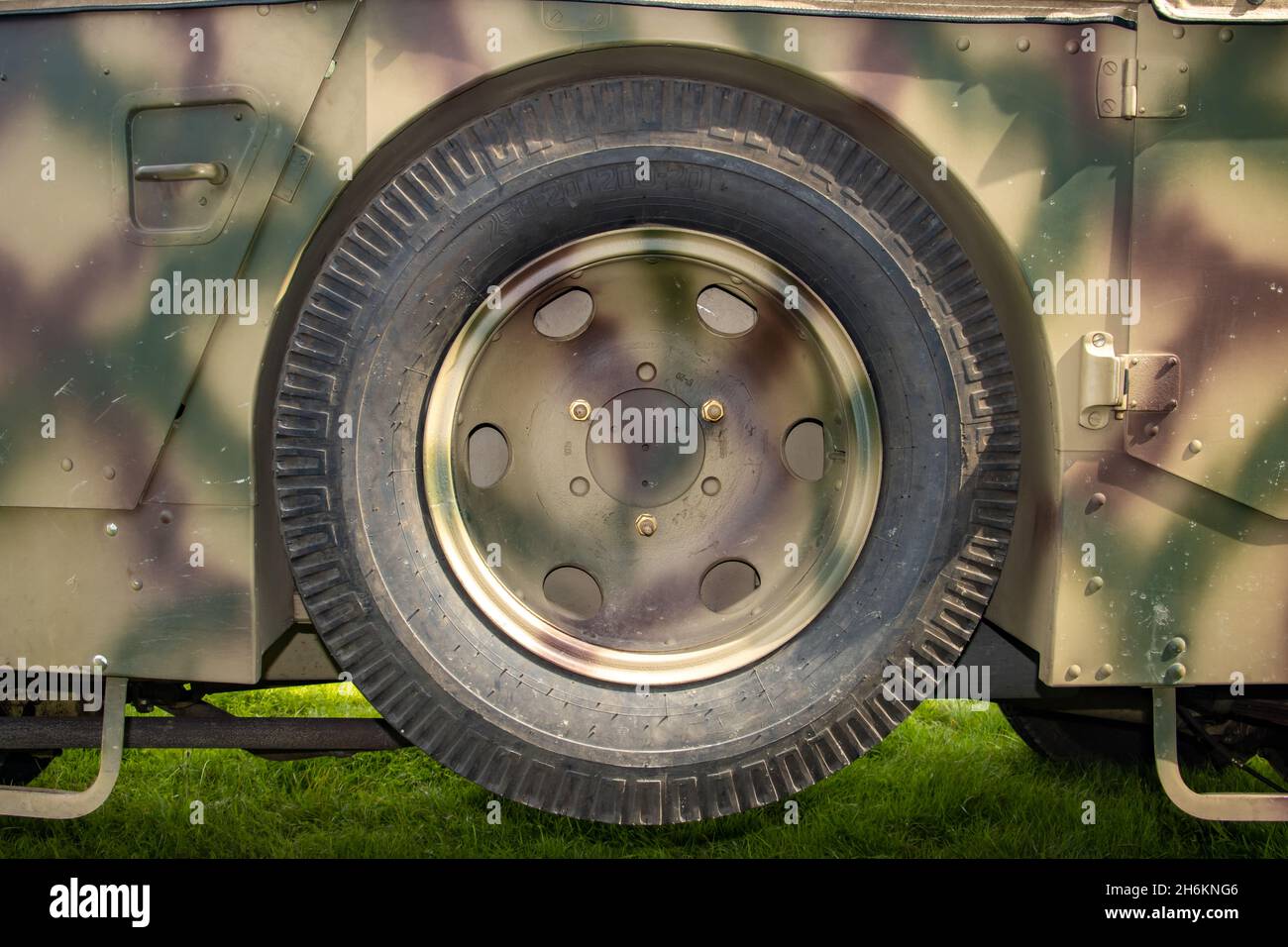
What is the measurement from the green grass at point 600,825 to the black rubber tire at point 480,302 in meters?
0.67

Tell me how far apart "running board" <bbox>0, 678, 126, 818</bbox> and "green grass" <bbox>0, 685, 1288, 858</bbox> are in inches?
19.1

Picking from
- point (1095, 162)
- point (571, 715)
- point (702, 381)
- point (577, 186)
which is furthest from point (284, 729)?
point (1095, 162)

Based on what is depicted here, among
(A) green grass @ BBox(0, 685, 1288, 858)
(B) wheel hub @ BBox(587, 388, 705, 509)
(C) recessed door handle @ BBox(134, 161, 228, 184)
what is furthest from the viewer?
(A) green grass @ BBox(0, 685, 1288, 858)

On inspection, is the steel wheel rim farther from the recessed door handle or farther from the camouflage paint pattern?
the recessed door handle

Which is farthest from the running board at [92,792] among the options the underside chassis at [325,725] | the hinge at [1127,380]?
the hinge at [1127,380]

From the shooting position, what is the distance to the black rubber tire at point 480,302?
1.95 meters

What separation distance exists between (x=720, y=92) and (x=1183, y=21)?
82cm

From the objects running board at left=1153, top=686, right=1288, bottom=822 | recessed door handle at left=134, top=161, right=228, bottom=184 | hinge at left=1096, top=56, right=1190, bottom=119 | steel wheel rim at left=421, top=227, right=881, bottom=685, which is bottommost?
running board at left=1153, top=686, right=1288, bottom=822

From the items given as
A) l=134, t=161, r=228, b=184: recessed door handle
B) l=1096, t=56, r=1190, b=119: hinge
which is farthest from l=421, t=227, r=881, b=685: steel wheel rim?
l=1096, t=56, r=1190, b=119: hinge

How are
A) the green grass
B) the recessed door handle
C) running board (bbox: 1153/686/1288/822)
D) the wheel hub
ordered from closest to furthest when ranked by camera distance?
the recessed door handle, running board (bbox: 1153/686/1288/822), the wheel hub, the green grass

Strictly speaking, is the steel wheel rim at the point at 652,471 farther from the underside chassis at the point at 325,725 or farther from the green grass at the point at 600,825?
the green grass at the point at 600,825

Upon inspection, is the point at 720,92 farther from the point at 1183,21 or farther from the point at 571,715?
the point at 571,715

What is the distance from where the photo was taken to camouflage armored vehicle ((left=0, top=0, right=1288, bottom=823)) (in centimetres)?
195

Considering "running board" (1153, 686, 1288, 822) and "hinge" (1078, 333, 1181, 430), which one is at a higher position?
"hinge" (1078, 333, 1181, 430)
